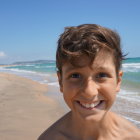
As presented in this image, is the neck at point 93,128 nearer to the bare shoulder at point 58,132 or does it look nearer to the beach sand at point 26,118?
the bare shoulder at point 58,132

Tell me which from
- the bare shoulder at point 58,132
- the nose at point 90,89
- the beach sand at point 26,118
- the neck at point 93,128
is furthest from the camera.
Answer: the beach sand at point 26,118

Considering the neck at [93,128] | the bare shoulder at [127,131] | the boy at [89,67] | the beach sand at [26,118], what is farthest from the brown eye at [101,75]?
the beach sand at [26,118]

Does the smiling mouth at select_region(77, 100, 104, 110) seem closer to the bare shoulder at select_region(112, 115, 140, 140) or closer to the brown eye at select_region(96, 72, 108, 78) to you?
the brown eye at select_region(96, 72, 108, 78)

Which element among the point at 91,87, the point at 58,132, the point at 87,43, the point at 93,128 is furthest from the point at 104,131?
the point at 87,43

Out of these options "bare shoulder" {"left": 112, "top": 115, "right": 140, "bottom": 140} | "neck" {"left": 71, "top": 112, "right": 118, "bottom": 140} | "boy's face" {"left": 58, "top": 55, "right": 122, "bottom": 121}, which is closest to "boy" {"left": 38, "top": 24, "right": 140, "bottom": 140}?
"boy's face" {"left": 58, "top": 55, "right": 122, "bottom": 121}

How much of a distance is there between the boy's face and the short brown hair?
0.05 metres

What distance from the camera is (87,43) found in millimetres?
1765

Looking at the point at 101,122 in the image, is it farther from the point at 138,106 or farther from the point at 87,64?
the point at 138,106

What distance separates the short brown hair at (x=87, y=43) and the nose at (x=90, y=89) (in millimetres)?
167

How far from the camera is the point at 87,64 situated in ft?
5.72

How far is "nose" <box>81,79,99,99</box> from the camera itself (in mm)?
1706

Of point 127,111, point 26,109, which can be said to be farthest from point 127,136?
point 26,109

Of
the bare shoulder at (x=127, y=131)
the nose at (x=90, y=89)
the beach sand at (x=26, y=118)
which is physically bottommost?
the beach sand at (x=26, y=118)

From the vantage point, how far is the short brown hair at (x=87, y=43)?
69.0 inches
